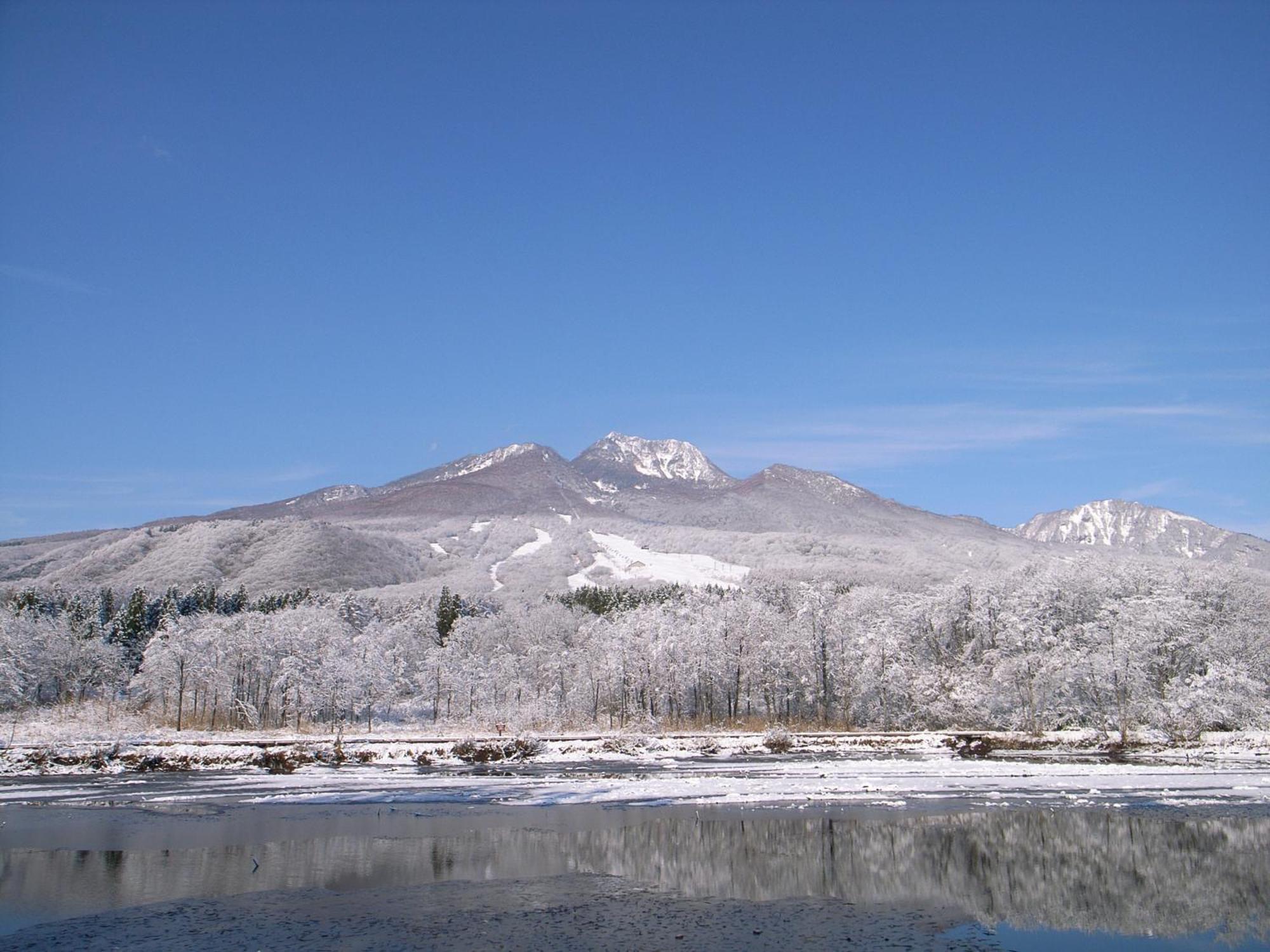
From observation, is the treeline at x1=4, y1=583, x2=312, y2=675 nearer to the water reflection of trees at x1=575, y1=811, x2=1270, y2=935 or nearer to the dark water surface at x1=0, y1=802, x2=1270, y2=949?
the dark water surface at x1=0, y1=802, x2=1270, y2=949

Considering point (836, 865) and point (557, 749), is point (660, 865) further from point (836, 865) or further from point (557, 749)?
point (557, 749)

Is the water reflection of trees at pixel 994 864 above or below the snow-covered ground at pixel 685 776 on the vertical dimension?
above

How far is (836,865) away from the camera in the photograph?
24391 millimetres

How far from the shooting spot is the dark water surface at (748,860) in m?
19.8

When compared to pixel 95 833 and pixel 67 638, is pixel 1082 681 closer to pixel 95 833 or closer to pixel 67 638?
pixel 95 833

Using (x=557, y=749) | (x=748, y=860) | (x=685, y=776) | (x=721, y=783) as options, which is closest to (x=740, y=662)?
(x=557, y=749)

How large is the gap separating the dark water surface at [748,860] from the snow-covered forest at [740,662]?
164 feet

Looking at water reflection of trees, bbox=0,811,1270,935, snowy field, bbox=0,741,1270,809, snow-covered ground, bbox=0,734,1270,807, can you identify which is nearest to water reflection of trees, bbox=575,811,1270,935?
water reflection of trees, bbox=0,811,1270,935

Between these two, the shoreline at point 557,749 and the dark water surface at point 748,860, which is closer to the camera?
the dark water surface at point 748,860

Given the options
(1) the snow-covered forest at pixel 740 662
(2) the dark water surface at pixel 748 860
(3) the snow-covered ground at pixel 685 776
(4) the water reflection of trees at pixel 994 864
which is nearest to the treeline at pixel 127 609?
(1) the snow-covered forest at pixel 740 662

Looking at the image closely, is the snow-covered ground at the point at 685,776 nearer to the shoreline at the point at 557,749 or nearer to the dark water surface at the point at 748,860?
the shoreline at the point at 557,749

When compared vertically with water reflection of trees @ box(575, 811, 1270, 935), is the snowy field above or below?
below

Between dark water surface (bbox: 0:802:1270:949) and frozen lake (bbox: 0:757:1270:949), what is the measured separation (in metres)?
0.11

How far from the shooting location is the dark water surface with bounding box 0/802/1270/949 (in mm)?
19750
